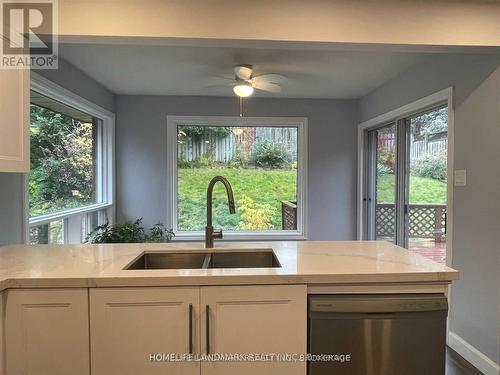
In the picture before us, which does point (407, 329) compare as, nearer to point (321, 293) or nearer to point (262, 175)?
point (321, 293)

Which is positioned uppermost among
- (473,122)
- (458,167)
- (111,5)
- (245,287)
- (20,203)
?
(111,5)

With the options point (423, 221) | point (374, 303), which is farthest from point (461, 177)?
point (374, 303)

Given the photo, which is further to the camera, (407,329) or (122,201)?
(122,201)

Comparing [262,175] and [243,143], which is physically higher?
[243,143]

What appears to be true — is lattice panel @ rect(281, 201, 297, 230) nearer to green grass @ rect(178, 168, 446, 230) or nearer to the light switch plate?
green grass @ rect(178, 168, 446, 230)

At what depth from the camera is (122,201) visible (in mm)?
4578

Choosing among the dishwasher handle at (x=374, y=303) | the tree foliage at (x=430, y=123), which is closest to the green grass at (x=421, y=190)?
the tree foliage at (x=430, y=123)

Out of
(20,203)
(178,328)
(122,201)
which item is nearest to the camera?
(178,328)

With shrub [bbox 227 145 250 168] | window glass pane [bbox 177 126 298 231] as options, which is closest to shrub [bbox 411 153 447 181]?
window glass pane [bbox 177 126 298 231]

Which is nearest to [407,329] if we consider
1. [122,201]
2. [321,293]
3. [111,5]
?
[321,293]

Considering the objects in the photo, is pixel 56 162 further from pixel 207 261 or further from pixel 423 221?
pixel 423 221

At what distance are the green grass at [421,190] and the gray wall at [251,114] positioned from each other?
78 cm

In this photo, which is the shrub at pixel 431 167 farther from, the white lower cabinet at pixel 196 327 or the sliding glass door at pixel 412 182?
the white lower cabinet at pixel 196 327

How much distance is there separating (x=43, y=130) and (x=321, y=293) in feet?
9.32
